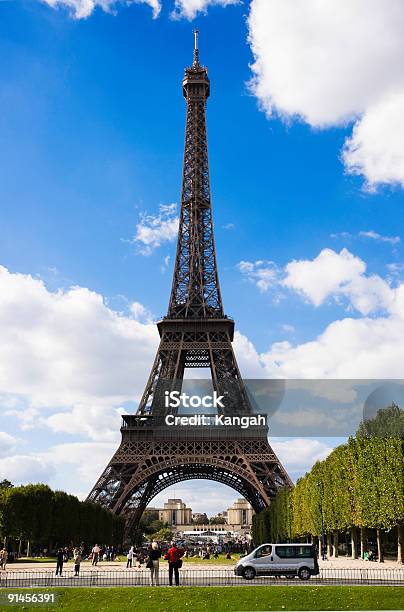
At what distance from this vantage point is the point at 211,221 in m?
96.2

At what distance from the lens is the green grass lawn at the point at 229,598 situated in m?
26.0

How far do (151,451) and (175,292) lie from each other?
22073mm

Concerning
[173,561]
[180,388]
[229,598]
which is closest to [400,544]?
[173,561]

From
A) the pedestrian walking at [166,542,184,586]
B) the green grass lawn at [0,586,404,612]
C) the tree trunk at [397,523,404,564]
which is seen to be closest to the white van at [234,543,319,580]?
the pedestrian walking at [166,542,184,586]

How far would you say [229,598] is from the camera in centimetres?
2714

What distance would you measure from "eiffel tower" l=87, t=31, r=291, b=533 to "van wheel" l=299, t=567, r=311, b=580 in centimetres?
4068

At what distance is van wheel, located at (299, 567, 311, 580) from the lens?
3494 cm

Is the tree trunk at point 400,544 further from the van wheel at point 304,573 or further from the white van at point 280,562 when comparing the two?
the van wheel at point 304,573

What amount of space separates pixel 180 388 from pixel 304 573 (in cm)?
4976

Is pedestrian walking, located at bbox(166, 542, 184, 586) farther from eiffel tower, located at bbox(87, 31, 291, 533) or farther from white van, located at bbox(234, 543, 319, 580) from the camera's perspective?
eiffel tower, located at bbox(87, 31, 291, 533)

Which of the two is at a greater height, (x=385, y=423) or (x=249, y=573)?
(x=385, y=423)

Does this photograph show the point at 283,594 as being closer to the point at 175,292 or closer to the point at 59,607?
the point at 59,607

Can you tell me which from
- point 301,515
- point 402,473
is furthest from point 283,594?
point 301,515

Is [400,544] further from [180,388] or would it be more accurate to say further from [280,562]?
[180,388]
